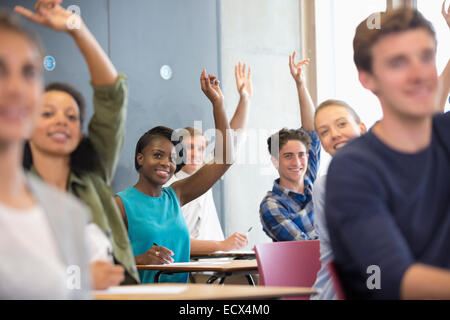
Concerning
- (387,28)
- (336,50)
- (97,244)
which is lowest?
(97,244)

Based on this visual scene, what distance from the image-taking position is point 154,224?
2.86 metres

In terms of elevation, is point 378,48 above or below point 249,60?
below

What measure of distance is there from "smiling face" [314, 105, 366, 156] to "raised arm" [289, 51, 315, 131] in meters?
0.83

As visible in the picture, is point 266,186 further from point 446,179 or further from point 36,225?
point 36,225

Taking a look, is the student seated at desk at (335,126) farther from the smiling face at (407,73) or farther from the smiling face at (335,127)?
the smiling face at (407,73)

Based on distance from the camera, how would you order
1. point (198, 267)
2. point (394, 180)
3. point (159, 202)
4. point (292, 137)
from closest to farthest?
point (394, 180), point (198, 267), point (159, 202), point (292, 137)

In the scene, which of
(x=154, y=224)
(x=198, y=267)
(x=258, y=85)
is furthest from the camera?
(x=258, y=85)

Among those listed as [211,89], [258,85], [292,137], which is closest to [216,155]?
[211,89]

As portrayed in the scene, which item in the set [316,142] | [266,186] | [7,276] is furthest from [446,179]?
[266,186]

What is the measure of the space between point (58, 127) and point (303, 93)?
2.05 meters

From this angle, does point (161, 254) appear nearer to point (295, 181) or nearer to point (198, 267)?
point (198, 267)

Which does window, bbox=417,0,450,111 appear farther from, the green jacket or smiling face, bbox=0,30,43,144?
smiling face, bbox=0,30,43,144
